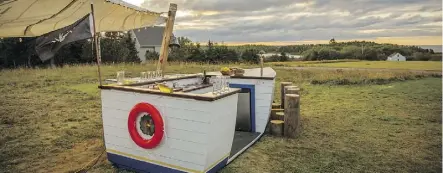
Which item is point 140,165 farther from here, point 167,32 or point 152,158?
point 167,32

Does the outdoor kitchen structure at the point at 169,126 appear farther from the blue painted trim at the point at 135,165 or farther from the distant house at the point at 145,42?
the distant house at the point at 145,42

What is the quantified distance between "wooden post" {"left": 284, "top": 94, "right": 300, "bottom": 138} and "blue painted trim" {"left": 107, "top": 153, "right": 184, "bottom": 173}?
8.88 feet

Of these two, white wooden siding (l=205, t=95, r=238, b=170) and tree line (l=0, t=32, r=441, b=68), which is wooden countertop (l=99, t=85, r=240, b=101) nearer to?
white wooden siding (l=205, t=95, r=238, b=170)

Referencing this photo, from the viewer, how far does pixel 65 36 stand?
4.33 meters

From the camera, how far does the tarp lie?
13.5 feet

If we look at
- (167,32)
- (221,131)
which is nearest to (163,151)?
(221,131)

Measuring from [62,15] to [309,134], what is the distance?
186 inches

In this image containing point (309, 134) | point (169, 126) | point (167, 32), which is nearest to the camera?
point (169, 126)

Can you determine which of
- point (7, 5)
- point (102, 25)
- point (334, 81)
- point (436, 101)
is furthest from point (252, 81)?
point (334, 81)

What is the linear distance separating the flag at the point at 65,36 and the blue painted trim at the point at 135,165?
1.62 meters

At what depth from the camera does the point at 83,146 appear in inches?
229

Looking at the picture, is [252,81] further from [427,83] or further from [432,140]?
[427,83]

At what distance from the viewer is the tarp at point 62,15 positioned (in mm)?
4102

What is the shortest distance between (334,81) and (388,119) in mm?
7286
